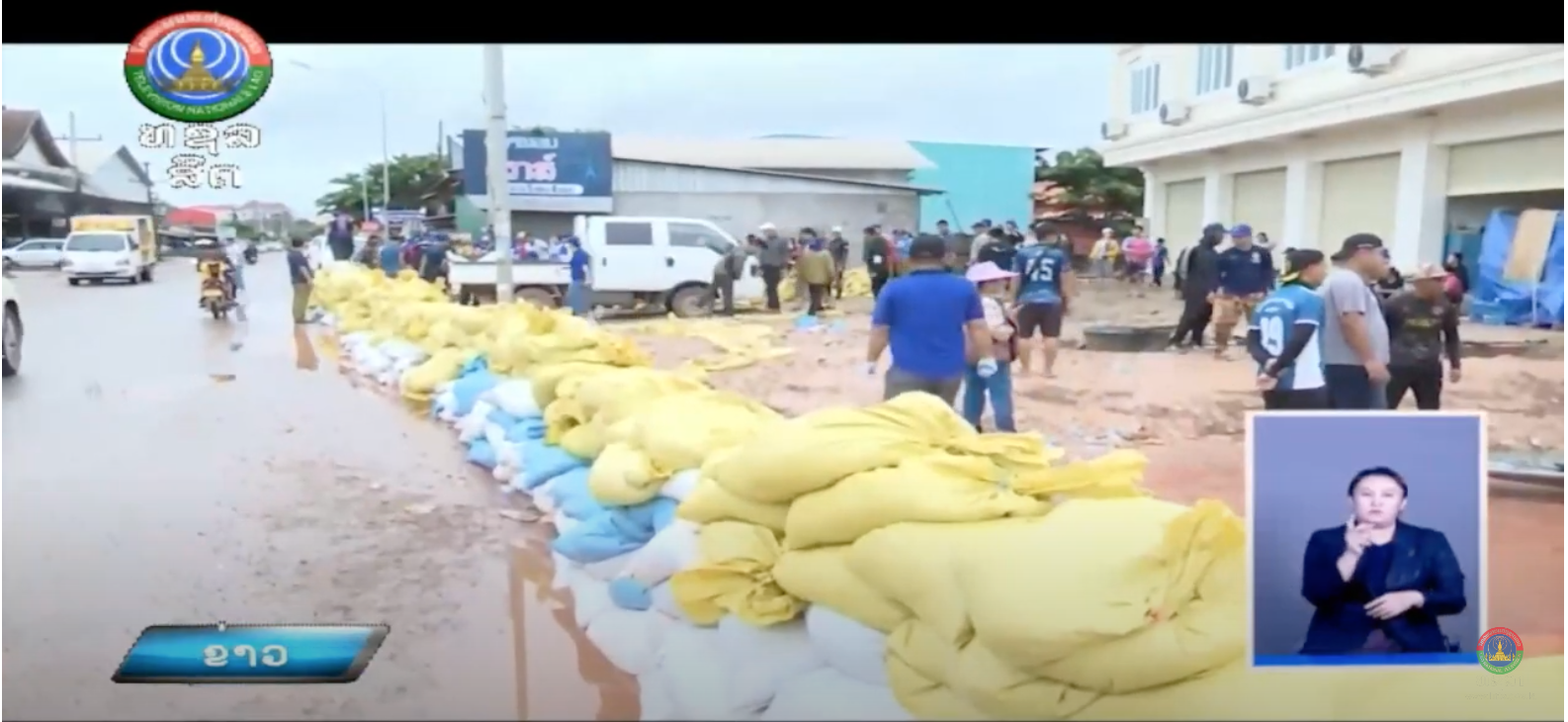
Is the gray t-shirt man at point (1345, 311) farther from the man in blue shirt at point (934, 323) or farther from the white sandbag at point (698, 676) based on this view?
the white sandbag at point (698, 676)

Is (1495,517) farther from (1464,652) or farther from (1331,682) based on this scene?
(1331,682)

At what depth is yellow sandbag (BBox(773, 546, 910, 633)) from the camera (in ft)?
8.13

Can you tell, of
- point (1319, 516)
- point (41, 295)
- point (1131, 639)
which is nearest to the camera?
point (1131, 639)

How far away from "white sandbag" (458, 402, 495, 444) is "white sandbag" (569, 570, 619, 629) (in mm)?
592

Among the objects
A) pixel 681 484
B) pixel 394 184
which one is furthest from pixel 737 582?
pixel 394 184

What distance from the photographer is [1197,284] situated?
2.76m

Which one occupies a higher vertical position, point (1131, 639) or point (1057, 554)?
point (1057, 554)

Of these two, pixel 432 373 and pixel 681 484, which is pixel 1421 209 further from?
pixel 432 373

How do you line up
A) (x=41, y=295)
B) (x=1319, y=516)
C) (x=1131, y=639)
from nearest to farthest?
1. (x=1131, y=639)
2. (x=1319, y=516)
3. (x=41, y=295)

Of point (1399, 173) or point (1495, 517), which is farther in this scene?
point (1399, 173)

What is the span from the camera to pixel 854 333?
9.47 feet

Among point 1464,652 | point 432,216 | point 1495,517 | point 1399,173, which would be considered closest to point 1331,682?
point 1464,652

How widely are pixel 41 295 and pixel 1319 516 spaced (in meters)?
2.79

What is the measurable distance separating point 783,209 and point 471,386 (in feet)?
3.35
